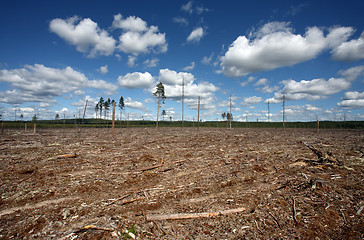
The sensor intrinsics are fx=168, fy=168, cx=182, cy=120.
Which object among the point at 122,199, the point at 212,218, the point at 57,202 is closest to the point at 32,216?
the point at 57,202

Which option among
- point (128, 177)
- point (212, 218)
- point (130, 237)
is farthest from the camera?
point (128, 177)

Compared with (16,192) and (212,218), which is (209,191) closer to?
(212,218)

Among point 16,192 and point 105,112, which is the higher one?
point 105,112

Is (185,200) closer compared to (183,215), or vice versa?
(183,215)

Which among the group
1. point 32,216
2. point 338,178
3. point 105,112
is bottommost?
point 32,216

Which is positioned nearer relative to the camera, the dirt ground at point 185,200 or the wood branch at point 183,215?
the dirt ground at point 185,200

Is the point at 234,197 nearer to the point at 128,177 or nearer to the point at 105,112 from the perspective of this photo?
the point at 128,177

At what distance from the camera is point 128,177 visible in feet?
20.6

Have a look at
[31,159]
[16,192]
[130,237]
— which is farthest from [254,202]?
[31,159]

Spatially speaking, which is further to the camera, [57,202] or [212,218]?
[57,202]

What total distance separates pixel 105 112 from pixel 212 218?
234ft

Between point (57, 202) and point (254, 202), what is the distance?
5.11 m

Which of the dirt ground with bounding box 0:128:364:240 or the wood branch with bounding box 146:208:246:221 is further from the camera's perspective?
the wood branch with bounding box 146:208:246:221

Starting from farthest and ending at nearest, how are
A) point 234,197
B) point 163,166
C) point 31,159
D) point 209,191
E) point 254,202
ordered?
point 31,159 → point 163,166 → point 209,191 → point 234,197 → point 254,202
